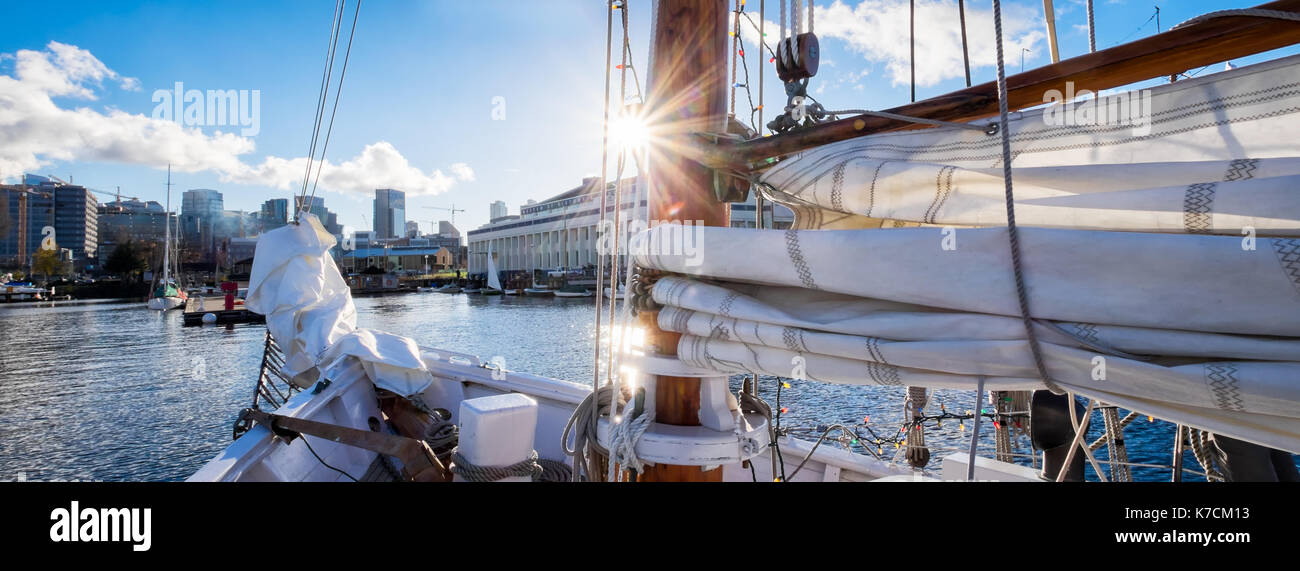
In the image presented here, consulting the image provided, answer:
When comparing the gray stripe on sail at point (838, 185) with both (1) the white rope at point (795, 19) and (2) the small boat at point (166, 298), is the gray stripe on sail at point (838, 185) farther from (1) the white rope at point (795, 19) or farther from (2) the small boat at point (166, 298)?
(2) the small boat at point (166, 298)

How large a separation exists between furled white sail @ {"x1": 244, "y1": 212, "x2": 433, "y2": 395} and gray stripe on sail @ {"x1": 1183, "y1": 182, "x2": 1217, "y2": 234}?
5.73m

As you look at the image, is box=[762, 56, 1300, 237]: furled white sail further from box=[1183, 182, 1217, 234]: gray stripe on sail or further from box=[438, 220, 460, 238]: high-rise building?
box=[438, 220, 460, 238]: high-rise building

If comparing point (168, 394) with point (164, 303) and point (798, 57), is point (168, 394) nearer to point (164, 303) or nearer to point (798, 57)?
point (798, 57)

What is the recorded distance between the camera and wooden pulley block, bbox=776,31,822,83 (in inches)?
77.2

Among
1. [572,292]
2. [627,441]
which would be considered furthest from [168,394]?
[572,292]

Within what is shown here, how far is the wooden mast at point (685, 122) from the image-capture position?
1941 millimetres

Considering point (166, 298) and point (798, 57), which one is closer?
point (798, 57)

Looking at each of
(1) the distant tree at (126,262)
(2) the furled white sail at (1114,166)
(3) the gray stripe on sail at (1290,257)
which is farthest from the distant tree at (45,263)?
(3) the gray stripe on sail at (1290,257)

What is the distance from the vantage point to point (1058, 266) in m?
1.26

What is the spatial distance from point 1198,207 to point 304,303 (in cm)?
730

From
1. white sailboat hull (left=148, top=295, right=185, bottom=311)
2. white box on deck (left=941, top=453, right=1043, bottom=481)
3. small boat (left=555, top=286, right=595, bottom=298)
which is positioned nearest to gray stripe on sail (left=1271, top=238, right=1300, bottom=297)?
white box on deck (left=941, top=453, right=1043, bottom=481)
